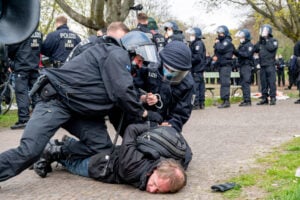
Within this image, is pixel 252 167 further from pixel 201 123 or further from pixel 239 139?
pixel 201 123

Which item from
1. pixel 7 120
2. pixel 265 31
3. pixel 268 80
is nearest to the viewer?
pixel 7 120

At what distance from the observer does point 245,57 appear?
532 inches

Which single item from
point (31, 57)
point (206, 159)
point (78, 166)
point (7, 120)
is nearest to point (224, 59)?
point (31, 57)

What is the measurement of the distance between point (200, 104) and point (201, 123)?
340 cm

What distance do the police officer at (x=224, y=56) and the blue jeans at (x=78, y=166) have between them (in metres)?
8.61

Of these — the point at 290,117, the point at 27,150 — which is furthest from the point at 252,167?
the point at 290,117

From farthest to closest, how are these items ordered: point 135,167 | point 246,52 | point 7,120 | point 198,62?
point 246,52 → point 198,62 → point 7,120 → point 135,167

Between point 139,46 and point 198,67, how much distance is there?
815 centimetres

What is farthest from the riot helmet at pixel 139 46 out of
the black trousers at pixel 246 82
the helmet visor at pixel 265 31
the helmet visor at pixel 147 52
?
the black trousers at pixel 246 82

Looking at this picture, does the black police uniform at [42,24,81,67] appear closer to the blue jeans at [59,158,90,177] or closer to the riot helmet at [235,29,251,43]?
the blue jeans at [59,158,90,177]

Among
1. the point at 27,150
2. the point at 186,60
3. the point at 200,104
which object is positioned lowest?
the point at 200,104

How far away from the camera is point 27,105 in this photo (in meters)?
9.55

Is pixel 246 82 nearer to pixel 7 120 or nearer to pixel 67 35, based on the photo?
pixel 67 35

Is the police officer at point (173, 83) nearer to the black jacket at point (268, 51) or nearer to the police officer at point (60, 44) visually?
the police officer at point (60, 44)
